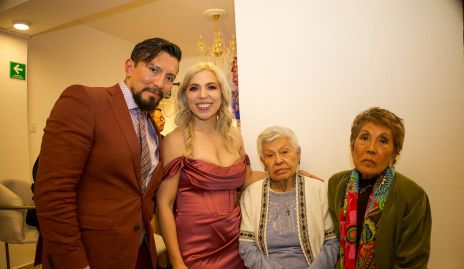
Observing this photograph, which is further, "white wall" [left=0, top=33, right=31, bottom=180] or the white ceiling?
"white wall" [left=0, top=33, right=31, bottom=180]

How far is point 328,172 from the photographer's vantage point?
1803 mm

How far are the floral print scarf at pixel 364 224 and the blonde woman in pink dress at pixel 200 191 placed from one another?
554 millimetres

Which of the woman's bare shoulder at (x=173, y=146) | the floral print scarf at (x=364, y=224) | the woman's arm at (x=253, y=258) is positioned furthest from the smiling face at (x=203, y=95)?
the floral print scarf at (x=364, y=224)

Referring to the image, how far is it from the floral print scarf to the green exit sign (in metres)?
4.16

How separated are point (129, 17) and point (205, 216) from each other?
13.1ft

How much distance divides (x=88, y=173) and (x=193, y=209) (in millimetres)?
580

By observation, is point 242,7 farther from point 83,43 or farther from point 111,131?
point 83,43

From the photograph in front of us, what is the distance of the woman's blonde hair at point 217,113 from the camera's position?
1781 millimetres

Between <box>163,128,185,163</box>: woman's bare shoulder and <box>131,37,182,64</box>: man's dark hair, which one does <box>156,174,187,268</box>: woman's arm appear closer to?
<box>163,128,185,163</box>: woman's bare shoulder

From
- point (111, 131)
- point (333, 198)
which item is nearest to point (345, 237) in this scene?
point (333, 198)

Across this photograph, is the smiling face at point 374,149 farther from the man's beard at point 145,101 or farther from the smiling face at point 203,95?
the man's beard at point 145,101

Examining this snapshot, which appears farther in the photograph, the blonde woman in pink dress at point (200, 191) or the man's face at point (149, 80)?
the blonde woman in pink dress at point (200, 191)

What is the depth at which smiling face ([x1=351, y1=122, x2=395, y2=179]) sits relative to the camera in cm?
137

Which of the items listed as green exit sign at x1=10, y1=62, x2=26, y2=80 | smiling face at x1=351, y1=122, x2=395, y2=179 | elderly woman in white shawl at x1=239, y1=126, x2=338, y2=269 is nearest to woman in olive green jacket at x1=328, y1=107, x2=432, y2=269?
smiling face at x1=351, y1=122, x2=395, y2=179
